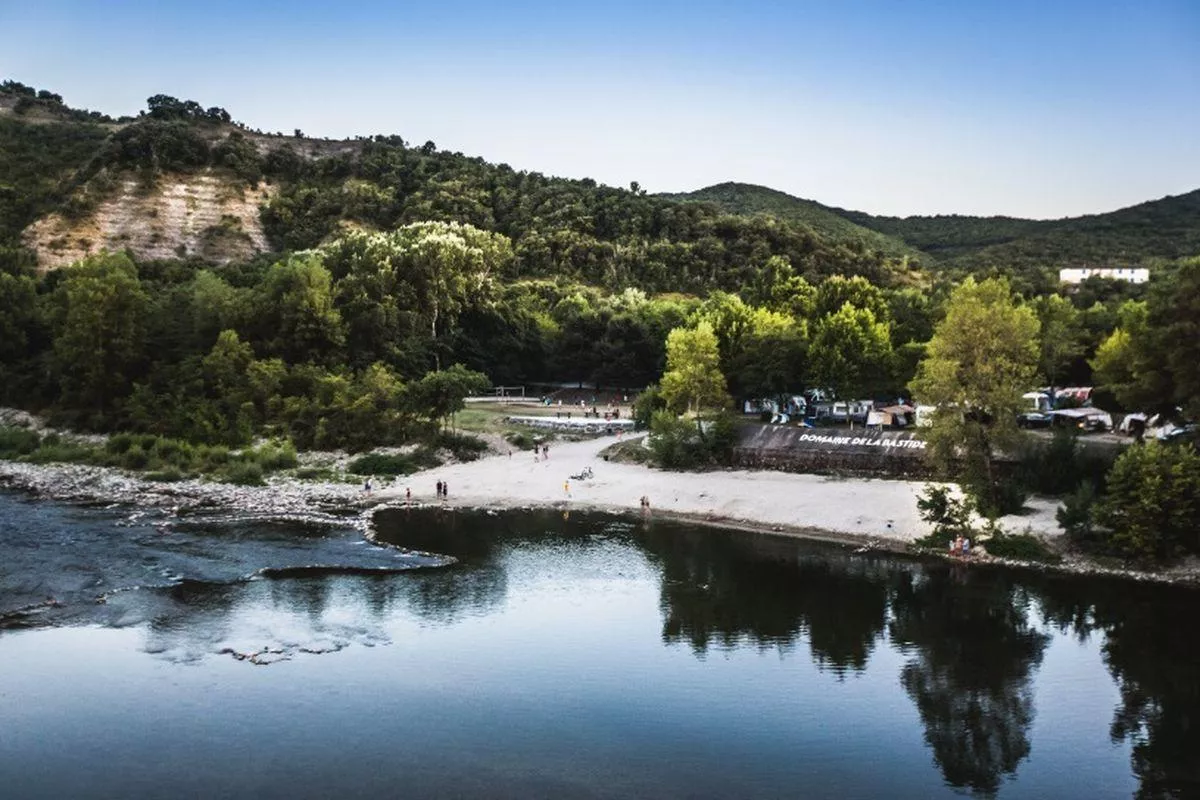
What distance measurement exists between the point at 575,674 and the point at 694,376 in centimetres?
3357

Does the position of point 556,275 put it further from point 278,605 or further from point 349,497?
point 278,605

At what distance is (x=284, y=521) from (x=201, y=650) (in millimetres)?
17820

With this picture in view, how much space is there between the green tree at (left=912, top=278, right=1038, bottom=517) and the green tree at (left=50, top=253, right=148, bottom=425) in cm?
5494

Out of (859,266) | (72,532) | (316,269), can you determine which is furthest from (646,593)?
(859,266)

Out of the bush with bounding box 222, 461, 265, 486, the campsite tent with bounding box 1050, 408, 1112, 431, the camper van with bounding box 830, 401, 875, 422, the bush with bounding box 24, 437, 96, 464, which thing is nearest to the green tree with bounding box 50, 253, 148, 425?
the bush with bounding box 24, 437, 96, 464

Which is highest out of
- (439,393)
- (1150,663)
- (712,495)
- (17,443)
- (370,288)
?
(370,288)

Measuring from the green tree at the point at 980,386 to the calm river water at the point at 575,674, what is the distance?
→ 6362 millimetres

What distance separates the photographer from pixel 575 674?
92.9 ft

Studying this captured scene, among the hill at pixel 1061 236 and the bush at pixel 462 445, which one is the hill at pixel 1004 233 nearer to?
the hill at pixel 1061 236

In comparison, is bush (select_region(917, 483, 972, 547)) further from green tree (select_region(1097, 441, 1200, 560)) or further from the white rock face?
the white rock face

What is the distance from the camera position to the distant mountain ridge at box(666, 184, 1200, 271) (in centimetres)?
13700

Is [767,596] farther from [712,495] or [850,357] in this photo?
[850,357]

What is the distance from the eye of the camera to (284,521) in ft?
153

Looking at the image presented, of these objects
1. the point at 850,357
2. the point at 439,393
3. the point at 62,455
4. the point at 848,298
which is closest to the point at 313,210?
the point at 62,455
